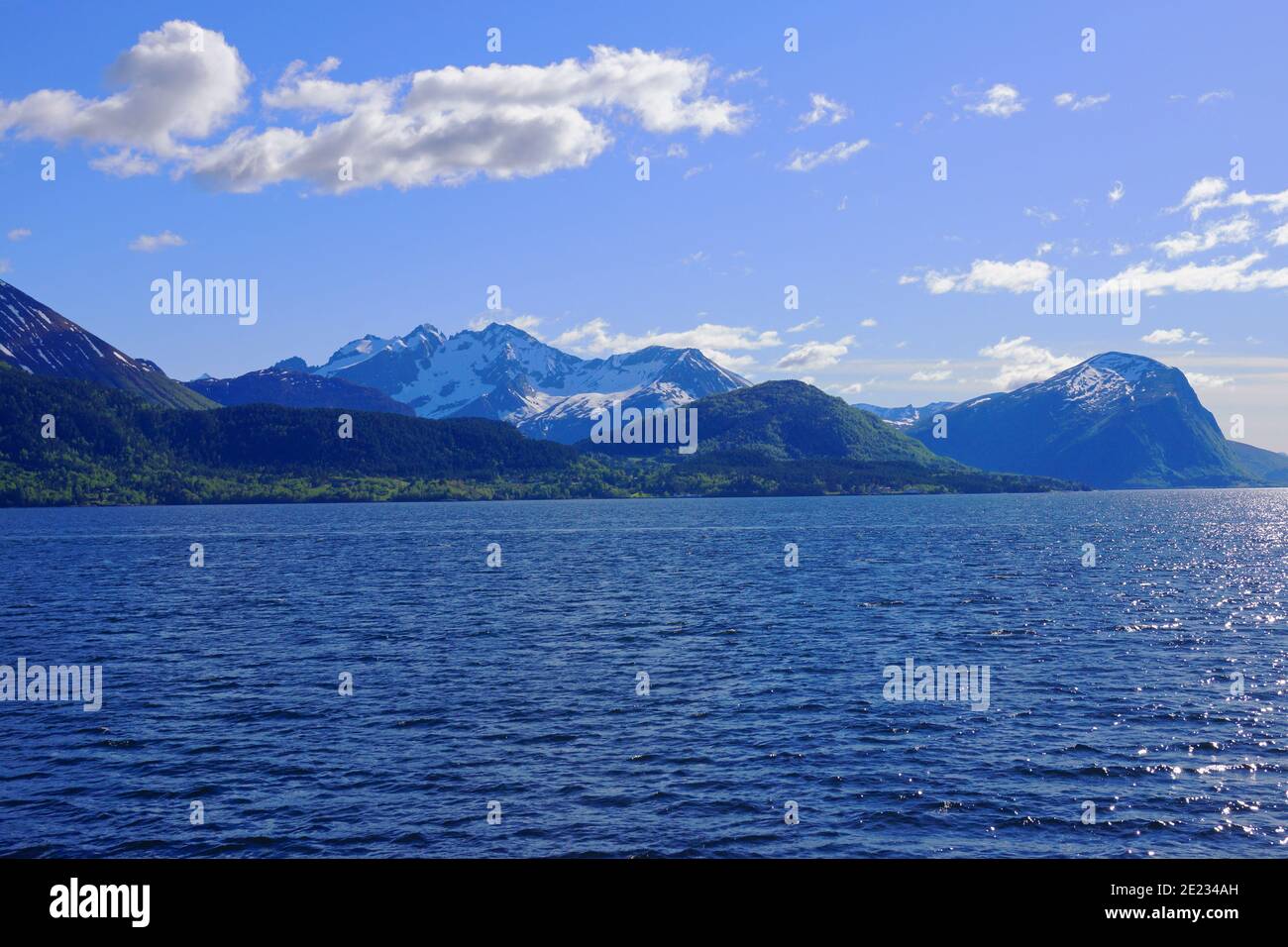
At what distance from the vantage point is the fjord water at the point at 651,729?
119 feet

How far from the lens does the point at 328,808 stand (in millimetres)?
38688

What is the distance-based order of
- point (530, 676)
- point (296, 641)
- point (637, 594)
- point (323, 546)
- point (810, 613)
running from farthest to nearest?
point (323, 546)
point (637, 594)
point (810, 613)
point (296, 641)
point (530, 676)

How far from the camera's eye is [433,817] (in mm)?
37625

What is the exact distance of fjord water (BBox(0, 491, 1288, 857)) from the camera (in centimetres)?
3634

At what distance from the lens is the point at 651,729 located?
50.4 meters
